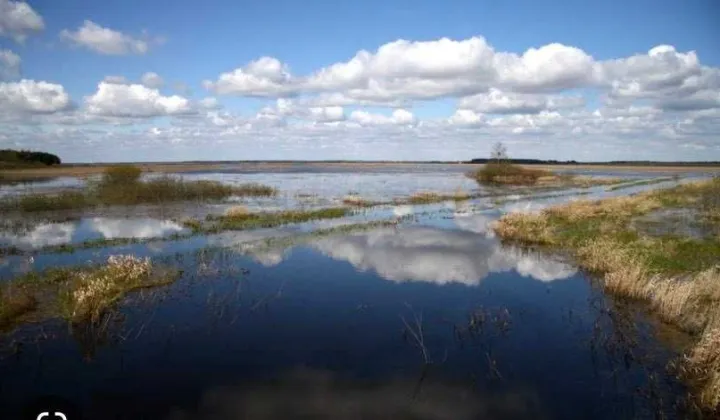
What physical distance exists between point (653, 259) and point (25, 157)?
156877 mm

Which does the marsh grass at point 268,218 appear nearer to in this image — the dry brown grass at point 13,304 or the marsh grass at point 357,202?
the marsh grass at point 357,202

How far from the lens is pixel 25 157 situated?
134 meters

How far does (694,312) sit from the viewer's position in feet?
46.5

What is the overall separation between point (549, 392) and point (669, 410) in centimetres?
234

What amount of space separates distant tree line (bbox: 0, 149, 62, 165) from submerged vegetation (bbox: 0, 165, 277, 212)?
81280mm

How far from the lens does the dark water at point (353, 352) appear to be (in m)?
10.5

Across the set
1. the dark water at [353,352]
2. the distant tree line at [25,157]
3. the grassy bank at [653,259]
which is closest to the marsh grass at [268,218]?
the dark water at [353,352]

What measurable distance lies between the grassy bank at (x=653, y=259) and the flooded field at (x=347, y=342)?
0.67 m

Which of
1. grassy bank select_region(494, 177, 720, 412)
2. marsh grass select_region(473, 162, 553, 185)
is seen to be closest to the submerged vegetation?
grassy bank select_region(494, 177, 720, 412)

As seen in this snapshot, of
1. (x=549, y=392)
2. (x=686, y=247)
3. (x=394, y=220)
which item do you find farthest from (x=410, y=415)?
(x=394, y=220)

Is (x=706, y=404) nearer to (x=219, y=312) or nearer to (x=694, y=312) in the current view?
(x=694, y=312)

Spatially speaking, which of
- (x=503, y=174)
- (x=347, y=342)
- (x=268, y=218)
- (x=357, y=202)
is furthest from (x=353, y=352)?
(x=503, y=174)

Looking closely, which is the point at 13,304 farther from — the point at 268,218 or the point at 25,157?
the point at 25,157

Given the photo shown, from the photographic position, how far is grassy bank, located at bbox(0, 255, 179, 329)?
595 inches
